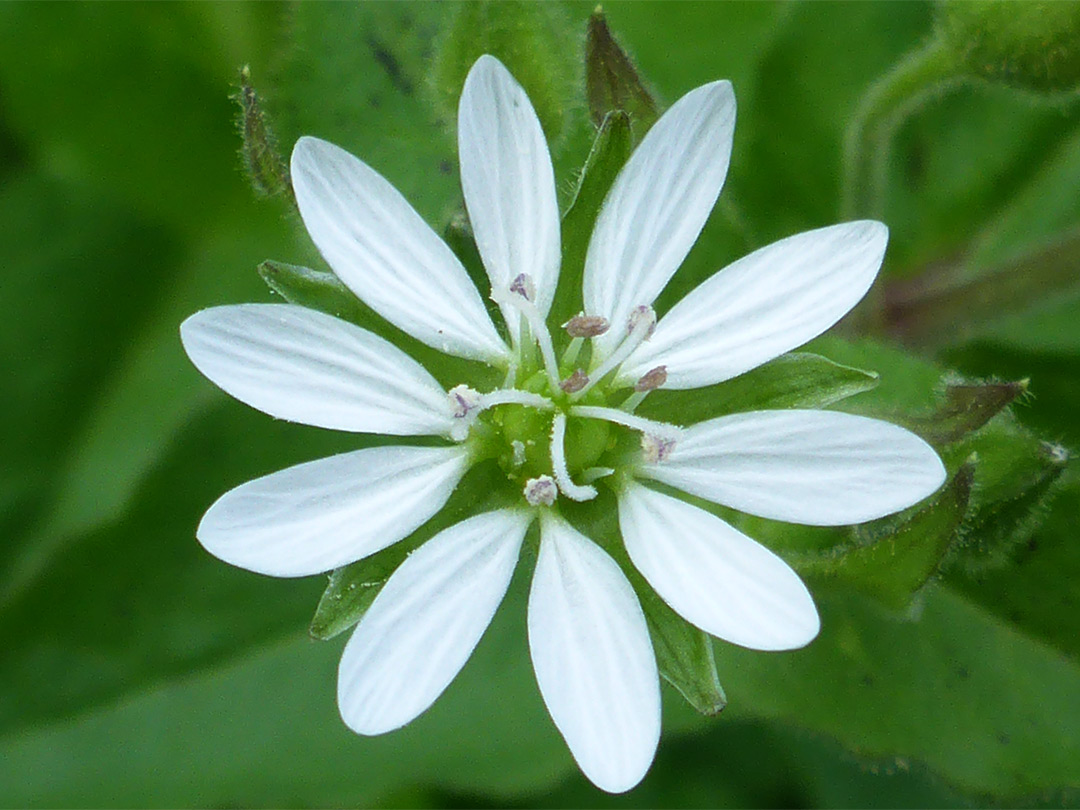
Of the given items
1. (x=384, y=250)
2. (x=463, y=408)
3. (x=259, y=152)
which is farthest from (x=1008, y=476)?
(x=259, y=152)

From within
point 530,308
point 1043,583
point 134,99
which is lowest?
point 1043,583

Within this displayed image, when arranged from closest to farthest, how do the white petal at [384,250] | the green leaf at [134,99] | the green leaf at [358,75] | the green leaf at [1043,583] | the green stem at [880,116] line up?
the white petal at [384,250] → the green leaf at [1043,583] → the green stem at [880,116] → the green leaf at [358,75] → the green leaf at [134,99]

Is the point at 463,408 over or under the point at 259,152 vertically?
under

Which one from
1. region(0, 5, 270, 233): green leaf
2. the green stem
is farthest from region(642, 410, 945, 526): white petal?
region(0, 5, 270, 233): green leaf

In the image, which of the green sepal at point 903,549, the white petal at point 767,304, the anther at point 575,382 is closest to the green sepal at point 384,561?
the anther at point 575,382

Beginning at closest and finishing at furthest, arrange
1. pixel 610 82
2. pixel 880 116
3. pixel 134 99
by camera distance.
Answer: pixel 610 82 < pixel 880 116 < pixel 134 99

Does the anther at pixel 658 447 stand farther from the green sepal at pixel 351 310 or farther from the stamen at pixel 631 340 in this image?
the green sepal at pixel 351 310

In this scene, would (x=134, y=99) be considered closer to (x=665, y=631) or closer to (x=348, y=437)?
(x=348, y=437)

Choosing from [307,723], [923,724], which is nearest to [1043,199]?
[923,724]

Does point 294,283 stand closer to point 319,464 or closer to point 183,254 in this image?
point 319,464
